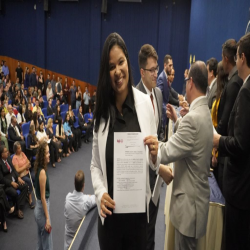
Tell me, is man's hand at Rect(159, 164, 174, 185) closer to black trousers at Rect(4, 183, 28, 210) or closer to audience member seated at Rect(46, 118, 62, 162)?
black trousers at Rect(4, 183, 28, 210)

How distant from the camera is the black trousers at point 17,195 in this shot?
4727 mm

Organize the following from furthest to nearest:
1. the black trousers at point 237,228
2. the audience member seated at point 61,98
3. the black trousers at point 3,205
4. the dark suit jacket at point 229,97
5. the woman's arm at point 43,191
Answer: the audience member seated at point 61,98
the black trousers at point 3,205
the woman's arm at point 43,191
the dark suit jacket at point 229,97
the black trousers at point 237,228

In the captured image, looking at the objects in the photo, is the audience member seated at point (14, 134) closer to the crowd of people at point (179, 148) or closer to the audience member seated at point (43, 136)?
the audience member seated at point (43, 136)

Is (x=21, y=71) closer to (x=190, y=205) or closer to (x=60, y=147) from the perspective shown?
(x=60, y=147)

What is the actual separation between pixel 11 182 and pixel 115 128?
157 inches

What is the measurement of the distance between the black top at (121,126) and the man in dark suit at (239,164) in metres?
0.71

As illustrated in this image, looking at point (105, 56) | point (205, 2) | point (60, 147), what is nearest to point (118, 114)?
point (105, 56)

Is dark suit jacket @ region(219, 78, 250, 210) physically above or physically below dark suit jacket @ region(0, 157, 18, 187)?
above

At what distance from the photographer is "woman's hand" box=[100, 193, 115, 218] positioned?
129 cm

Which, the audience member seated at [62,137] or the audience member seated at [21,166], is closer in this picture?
the audience member seated at [21,166]

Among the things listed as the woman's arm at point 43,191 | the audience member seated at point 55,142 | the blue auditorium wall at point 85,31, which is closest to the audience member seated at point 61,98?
the blue auditorium wall at point 85,31

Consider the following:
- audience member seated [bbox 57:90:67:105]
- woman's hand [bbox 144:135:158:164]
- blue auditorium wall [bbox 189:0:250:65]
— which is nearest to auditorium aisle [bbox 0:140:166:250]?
woman's hand [bbox 144:135:158:164]

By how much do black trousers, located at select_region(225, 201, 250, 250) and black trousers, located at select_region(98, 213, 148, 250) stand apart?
756 millimetres

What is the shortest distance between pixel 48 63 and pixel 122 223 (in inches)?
543
